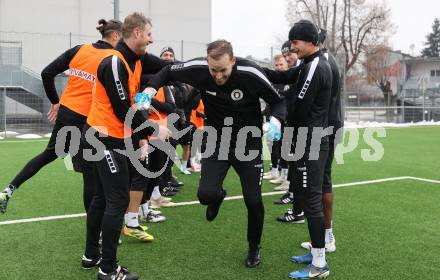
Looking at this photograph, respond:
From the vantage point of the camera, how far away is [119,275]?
161 inches

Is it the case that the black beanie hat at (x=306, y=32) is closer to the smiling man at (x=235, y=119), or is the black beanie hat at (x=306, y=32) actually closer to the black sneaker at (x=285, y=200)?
the smiling man at (x=235, y=119)

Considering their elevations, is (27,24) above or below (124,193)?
above

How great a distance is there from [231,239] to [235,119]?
1.52 m

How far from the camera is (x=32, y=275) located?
4.23m

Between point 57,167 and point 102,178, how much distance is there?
271 inches

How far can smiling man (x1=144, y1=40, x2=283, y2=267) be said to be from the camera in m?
4.38

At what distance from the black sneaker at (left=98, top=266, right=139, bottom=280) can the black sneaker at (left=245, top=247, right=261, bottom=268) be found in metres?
1.04

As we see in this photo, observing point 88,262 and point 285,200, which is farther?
point 285,200

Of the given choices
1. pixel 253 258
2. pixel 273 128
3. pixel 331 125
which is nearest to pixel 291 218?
pixel 253 258

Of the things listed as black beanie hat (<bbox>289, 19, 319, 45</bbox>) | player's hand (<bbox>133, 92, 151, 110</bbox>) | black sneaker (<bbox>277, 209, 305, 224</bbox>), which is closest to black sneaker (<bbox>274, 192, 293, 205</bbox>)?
black sneaker (<bbox>277, 209, 305, 224</bbox>)

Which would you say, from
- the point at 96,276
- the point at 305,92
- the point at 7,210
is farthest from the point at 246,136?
the point at 7,210

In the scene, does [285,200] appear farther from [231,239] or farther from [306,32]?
[306,32]

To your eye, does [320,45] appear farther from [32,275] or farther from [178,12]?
[178,12]

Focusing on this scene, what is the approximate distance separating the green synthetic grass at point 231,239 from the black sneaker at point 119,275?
0.55 ft
